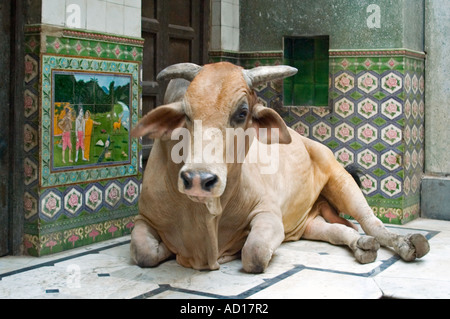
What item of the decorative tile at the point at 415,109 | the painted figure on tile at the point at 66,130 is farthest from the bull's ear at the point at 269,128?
the decorative tile at the point at 415,109

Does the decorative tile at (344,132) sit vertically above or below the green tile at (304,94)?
below

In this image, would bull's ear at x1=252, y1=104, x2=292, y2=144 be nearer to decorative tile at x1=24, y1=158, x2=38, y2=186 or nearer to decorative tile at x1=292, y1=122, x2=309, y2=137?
decorative tile at x1=24, y1=158, x2=38, y2=186

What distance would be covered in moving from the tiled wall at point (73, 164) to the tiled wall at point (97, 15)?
7cm

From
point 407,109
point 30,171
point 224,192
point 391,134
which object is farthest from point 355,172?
point 30,171

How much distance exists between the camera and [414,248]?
482cm

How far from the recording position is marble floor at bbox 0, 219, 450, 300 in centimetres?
400

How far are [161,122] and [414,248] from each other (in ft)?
6.51

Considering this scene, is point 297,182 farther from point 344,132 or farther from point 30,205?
point 30,205

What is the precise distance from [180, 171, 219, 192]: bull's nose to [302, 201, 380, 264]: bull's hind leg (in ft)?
4.93

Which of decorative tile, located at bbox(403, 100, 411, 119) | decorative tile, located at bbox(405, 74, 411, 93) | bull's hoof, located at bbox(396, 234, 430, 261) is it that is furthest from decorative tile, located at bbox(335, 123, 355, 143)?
bull's hoof, located at bbox(396, 234, 430, 261)

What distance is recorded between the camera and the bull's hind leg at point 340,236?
4.80 meters

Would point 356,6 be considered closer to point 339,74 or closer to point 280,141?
point 339,74

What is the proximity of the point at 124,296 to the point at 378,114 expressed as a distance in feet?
11.4

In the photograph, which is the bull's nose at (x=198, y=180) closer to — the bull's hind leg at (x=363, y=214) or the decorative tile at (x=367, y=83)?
the bull's hind leg at (x=363, y=214)
